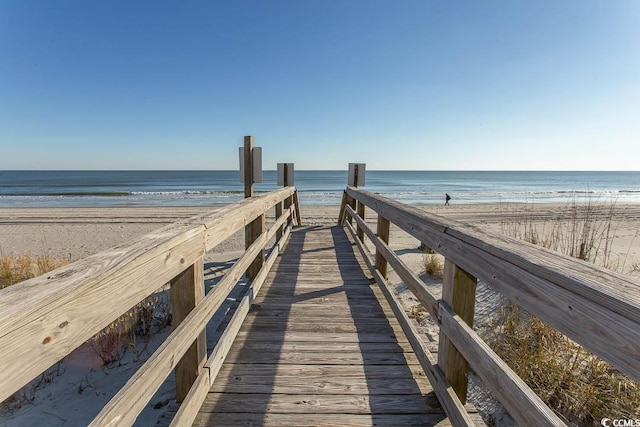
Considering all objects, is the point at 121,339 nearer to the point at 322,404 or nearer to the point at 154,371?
the point at 322,404

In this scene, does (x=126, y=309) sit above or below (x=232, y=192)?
above

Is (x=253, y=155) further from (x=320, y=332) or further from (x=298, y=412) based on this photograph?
(x=298, y=412)

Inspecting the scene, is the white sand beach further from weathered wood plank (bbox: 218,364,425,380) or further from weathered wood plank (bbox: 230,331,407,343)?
weathered wood plank (bbox: 230,331,407,343)

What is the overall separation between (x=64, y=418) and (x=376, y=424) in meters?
2.26

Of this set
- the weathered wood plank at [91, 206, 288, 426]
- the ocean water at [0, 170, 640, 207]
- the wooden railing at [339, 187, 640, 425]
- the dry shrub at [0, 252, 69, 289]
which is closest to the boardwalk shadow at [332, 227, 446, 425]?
the wooden railing at [339, 187, 640, 425]

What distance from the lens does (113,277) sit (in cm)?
103

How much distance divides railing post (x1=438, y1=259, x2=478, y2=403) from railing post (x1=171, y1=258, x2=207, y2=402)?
1.32m

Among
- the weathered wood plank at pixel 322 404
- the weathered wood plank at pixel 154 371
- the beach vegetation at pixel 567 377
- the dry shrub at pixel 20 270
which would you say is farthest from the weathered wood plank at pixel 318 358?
the dry shrub at pixel 20 270

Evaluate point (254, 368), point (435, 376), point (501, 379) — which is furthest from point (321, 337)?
point (501, 379)

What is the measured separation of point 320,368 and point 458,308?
102cm

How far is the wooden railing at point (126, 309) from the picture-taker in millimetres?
727

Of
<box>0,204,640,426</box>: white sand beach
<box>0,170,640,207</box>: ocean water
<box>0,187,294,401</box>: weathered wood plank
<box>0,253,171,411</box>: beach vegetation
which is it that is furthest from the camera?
<box>0,170,640,207</box>: ocean water

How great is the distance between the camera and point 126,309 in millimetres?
1090

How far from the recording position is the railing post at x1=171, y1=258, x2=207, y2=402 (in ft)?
5.55
